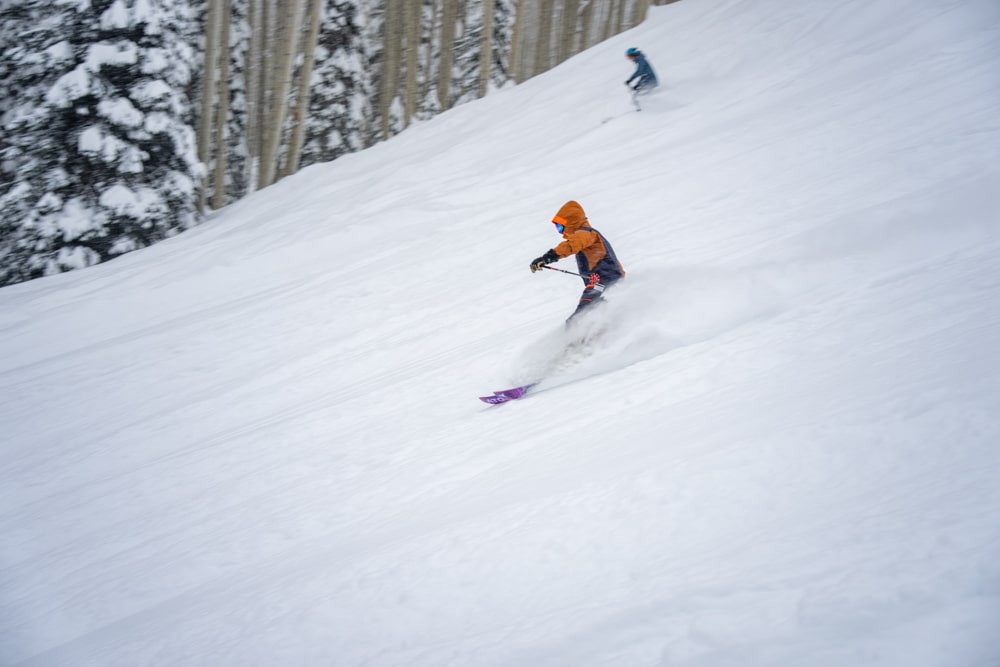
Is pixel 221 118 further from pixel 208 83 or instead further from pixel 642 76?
pixel 642 76

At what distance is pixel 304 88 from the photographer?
651 inches

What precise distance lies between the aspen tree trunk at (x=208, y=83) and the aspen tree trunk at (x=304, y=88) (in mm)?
2150

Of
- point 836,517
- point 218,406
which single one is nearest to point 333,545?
point 836,517

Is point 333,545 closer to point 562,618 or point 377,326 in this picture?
point 562,618

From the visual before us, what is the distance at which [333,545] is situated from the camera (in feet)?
14.8

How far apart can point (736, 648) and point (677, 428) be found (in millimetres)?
1968

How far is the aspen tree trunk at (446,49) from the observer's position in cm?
1934

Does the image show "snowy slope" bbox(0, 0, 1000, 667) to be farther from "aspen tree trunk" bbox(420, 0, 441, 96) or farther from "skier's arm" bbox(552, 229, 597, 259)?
"aspen tree trunk" bbox(420, 0, 441, 96)

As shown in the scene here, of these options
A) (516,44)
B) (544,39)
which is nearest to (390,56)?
(516,44)

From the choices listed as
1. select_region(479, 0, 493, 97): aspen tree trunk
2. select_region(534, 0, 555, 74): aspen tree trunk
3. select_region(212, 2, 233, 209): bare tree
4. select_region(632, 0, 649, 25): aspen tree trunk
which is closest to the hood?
select_region(212, 2, 233, 209): bare tree

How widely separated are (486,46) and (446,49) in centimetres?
151

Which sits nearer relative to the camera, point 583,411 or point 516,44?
point 583,411

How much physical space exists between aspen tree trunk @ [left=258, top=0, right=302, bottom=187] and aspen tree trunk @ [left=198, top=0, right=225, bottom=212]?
59.1 inches

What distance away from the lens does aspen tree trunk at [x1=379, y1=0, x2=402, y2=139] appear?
18438mm
